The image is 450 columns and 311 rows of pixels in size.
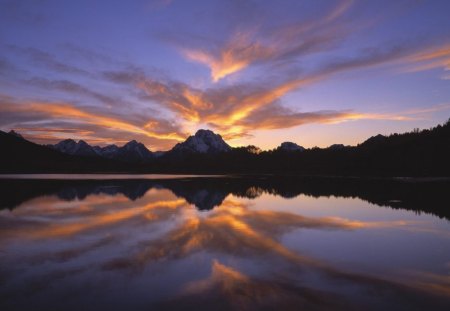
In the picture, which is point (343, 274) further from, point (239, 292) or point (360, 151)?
point (360, 151)

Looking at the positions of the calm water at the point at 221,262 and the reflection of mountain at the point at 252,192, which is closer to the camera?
the calm water at the point at 221,262

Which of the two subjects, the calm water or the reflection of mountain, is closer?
the calm water

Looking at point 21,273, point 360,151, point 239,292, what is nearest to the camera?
point 239,292

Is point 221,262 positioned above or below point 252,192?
below

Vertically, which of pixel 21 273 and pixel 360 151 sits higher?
pixel 360 151

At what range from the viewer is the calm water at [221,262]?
11477 mm

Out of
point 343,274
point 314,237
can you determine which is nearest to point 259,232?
point 314,237

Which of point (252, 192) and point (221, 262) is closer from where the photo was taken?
point (221, 262)

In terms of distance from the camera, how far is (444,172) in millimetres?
111125

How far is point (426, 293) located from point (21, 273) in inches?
592

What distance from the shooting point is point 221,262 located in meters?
15.9

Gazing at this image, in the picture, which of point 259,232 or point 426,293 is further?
point 259,232

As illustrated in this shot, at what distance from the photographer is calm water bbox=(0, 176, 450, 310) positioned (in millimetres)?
11477

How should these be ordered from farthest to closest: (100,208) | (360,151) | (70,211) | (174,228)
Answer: (360,151) < (100,208) < (70,211) < (174,228)
